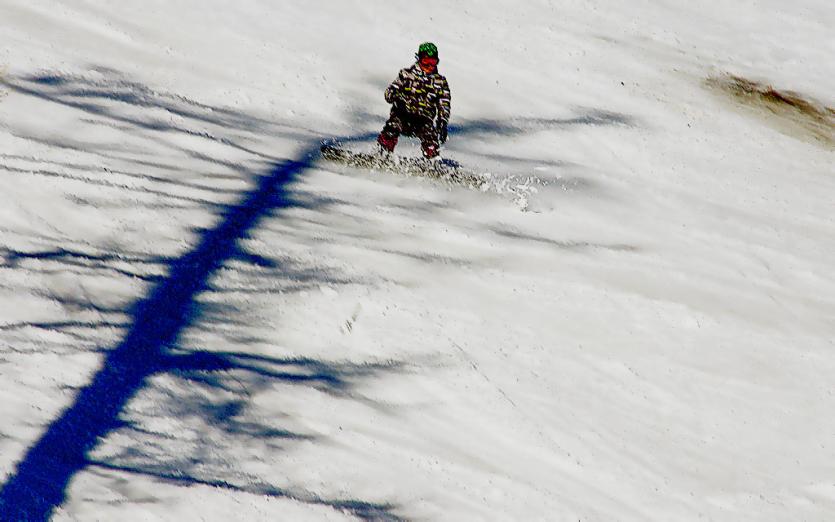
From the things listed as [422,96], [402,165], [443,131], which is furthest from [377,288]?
[402,165]

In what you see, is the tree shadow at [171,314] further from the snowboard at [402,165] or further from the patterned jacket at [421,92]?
the patterned jacket at [421,92]

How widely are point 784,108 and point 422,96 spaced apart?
622 centimetres

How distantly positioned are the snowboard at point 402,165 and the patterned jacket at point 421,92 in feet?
2.89

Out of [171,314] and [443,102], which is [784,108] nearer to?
[443,102]

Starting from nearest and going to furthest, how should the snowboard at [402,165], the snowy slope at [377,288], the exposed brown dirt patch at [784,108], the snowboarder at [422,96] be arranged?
1. the snowy slope at [377,288]
2. the snowboarder at [422,96]
3. the snowboard at [402,165]
4. the exposed brown dirt patch at [784,108]

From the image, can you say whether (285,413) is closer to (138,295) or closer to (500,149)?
A: (138,295)

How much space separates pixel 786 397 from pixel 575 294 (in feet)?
6.25

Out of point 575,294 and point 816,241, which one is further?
point 816,241

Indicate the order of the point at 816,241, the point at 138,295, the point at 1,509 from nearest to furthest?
the point at 1,509
the point at 138,295
the point at 816,241

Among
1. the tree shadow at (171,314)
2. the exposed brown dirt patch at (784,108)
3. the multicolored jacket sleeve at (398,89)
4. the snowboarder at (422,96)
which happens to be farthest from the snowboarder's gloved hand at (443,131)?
the exposed brown dirt patch at (784,108)

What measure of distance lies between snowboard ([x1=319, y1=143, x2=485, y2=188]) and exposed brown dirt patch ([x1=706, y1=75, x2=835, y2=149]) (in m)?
4.78

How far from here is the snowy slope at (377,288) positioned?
224 inches

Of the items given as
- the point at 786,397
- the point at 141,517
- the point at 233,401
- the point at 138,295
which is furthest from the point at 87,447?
the point at 786,397

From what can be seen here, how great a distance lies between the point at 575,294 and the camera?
25.9 feet
